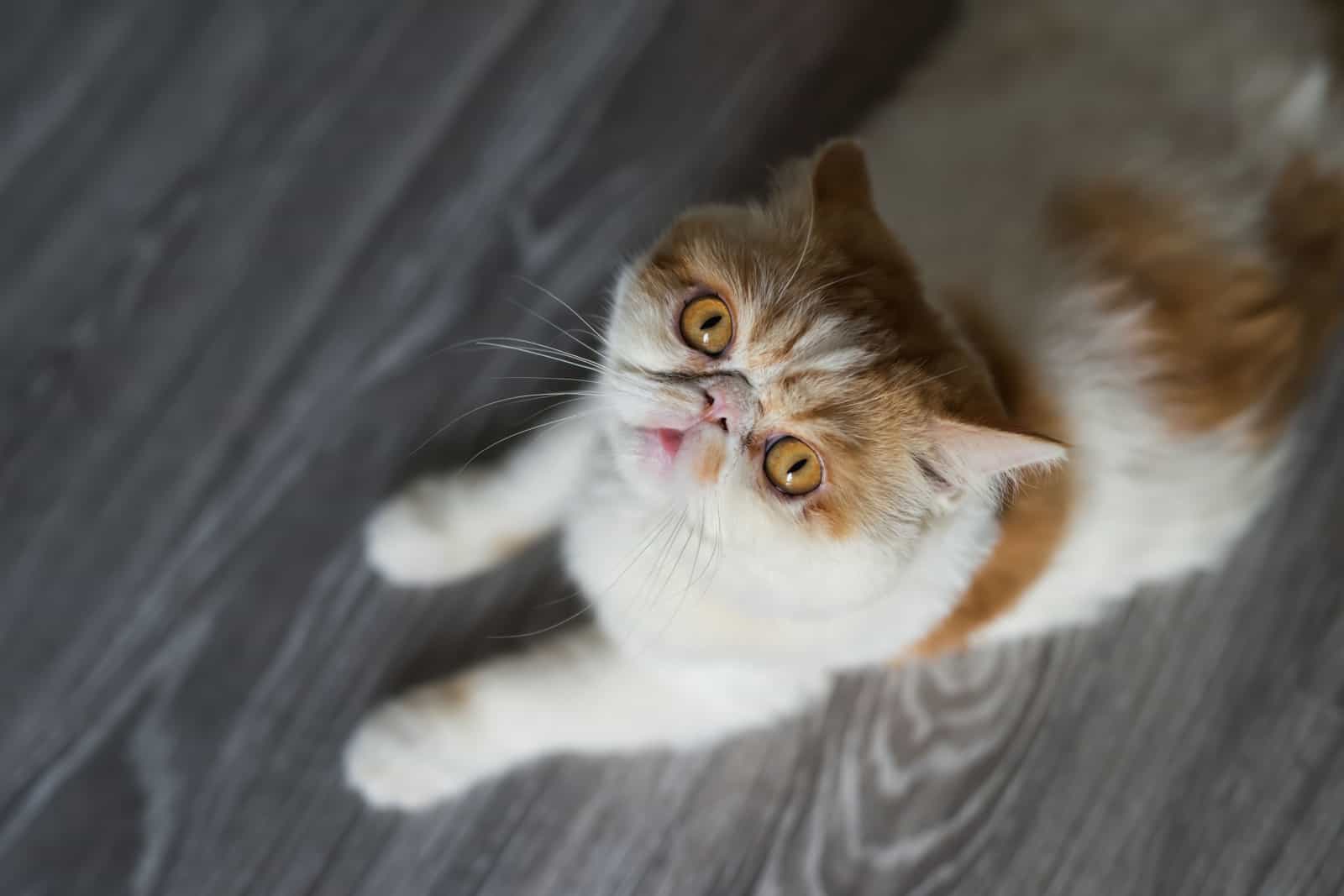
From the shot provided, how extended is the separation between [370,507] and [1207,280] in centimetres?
96

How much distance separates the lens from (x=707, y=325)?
2.24 feet

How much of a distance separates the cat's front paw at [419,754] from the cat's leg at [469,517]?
160mm

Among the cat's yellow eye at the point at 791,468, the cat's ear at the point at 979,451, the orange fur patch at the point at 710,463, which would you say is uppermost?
the orange fur patch at the point at 710,463

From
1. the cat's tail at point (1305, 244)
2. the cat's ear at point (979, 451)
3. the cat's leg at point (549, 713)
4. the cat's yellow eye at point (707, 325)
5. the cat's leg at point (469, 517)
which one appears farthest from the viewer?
the cat's leg at point (469, 517)

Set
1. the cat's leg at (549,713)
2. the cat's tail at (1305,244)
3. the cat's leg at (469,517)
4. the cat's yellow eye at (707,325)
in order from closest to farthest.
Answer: the cat's yellow eye at (707,325)
the cat's tail at (1305,244)
the cat's leg at (549,713)
the cat's leg at (469,517)

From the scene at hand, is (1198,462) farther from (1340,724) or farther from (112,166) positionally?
(112,166)

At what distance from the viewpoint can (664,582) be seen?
78cm

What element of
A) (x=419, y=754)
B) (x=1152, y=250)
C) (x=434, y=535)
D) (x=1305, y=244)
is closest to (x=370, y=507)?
(x=434, y=535)

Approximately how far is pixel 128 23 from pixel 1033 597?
1386 millimetres

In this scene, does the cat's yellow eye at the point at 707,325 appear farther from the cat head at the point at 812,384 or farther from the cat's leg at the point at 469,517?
the cat's leg at the point at 469,517

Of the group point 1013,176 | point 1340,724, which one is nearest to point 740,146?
point 1013,176

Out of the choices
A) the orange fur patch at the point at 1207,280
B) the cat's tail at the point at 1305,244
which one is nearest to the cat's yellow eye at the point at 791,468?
the orange fur patch at the point at 1207,280

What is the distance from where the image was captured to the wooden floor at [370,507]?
3.53 feet

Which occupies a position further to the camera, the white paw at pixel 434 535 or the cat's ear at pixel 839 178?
the white paw at pixel 434 535
